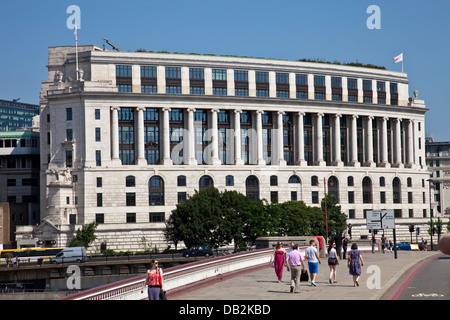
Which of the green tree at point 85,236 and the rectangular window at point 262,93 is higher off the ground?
the rectangular window at point 262,93

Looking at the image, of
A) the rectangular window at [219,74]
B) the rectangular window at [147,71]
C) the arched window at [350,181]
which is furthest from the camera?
the arched window at [350,181]

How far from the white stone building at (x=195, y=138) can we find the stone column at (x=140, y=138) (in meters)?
0.20

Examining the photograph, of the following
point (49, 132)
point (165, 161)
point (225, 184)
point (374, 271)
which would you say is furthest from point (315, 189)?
point (374, 271)

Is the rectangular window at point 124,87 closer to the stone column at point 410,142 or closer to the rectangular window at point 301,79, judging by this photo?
the rectangular window at point 301,79

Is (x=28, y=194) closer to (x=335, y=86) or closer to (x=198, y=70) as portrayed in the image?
(x=198, y=70)

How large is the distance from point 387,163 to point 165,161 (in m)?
51.9

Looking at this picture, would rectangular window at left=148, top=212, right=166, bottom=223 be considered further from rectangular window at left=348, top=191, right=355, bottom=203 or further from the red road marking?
the red road marking

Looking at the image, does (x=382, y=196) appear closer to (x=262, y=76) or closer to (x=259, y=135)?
(x=259, y=135)

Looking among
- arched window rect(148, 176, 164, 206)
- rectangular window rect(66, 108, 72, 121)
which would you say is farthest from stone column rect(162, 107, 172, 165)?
rectangular window rect(66, 108, 72, 121)

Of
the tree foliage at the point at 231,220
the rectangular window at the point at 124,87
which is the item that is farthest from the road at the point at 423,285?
the rectangular window at the point at 124,87

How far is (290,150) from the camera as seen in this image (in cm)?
14312

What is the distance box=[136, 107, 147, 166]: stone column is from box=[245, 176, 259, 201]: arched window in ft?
69.7

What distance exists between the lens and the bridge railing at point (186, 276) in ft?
94.6

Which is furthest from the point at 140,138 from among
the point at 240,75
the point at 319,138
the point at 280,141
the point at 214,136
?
the point at 319,138
